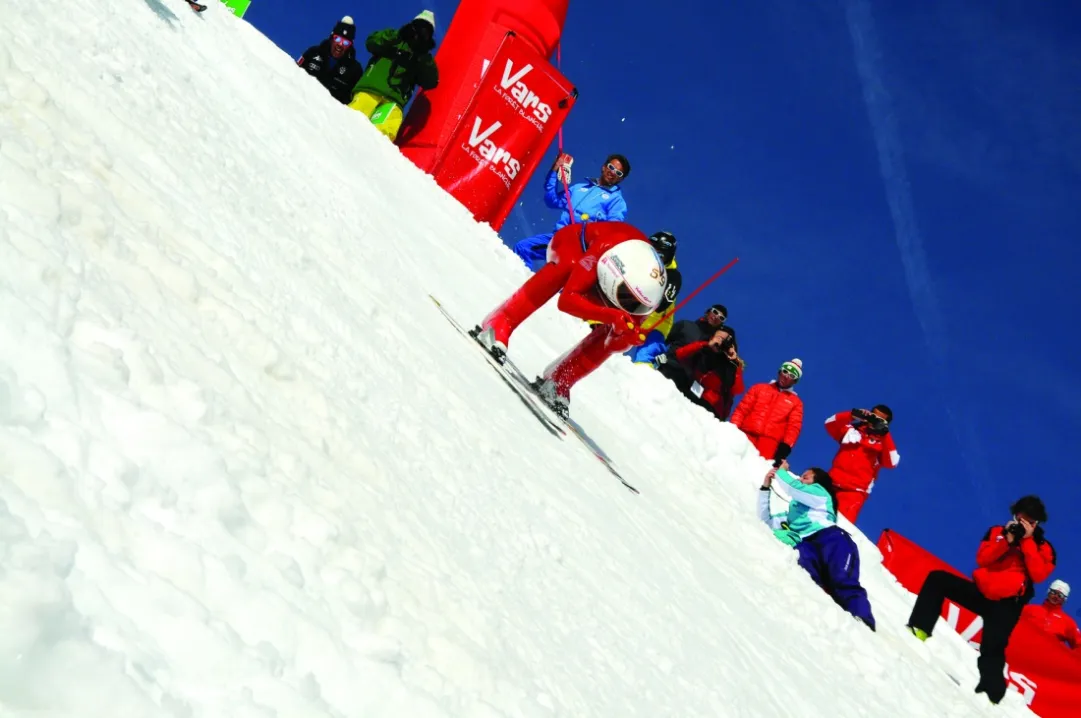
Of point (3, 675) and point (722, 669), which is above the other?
point (722, 669)

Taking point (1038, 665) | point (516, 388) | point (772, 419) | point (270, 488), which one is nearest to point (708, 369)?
point (772, 419)

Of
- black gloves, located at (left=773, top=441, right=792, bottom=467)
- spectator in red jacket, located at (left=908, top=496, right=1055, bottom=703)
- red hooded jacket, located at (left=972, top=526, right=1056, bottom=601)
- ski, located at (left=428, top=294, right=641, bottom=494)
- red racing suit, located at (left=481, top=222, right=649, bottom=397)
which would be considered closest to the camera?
ski, located at (left=428, top=294, right=641, bottom=494)

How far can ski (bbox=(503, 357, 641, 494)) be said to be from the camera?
229 inches

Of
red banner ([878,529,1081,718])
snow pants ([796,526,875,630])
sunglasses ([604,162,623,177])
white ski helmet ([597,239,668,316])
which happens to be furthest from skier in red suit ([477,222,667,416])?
red banner ([878,529,1081,718])

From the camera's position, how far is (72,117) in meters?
3.44

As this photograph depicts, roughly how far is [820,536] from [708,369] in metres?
3.15

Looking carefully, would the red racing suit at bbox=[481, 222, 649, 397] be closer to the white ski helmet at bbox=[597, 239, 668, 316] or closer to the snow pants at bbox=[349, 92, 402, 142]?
the white ski helmet at bbox=[597, 239, 668, 316]

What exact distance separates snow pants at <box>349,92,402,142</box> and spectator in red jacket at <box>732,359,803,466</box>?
4.79 m

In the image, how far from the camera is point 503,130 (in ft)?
35.8

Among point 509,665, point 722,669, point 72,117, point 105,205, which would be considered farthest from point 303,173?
point 509,665

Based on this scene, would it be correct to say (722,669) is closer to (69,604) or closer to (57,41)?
(69,604)

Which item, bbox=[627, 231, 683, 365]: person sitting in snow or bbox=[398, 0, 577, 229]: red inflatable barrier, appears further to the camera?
bbox=[398, 0, 577, 229]: red inflatable barrier

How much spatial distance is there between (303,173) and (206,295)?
339 centimetres

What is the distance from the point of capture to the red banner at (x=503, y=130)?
10.8 m
